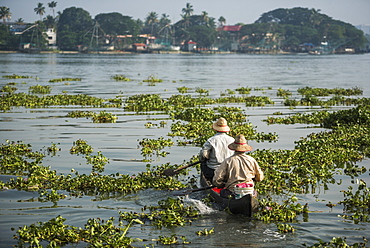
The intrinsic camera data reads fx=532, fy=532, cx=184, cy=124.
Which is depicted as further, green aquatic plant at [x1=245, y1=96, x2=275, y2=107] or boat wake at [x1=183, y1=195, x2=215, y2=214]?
green aquatic plant at [x1=245, y1=96, x2=275, y2=107]

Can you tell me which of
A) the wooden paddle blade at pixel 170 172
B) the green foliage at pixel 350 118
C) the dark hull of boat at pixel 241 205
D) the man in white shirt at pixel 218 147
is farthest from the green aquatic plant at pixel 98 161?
the green foliage at pixel 350 118

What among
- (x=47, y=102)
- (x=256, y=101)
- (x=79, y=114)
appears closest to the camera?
(x=79, y=114)

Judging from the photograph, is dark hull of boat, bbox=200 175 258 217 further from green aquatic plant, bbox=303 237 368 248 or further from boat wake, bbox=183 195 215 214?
green aquatic plant, bbox=303 237 368 248

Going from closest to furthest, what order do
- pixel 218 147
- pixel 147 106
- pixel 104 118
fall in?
pixel 218 147 < pixel 104 118 < pixel 147 106

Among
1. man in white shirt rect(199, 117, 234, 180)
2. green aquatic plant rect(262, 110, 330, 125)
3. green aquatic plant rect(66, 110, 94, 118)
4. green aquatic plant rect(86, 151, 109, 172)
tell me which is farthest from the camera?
green aquatic plant rect(66, 110, 94, 118)

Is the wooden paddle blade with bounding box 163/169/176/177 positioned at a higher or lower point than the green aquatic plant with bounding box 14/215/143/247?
higher

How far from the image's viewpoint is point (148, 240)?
1121cm

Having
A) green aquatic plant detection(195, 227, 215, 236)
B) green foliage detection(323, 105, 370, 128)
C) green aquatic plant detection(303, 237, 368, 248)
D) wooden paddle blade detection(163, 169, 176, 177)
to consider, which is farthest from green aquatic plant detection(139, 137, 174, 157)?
green aquatic plant detection(303, 237, 368, 248)

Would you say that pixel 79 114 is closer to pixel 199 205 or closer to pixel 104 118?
pixel 104 118

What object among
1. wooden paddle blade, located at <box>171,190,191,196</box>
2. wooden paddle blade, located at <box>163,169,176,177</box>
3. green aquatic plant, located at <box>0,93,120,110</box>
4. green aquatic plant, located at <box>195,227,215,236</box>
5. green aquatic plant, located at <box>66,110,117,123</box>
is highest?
green aquatic plant, located at <box>0,93,120,110</box>

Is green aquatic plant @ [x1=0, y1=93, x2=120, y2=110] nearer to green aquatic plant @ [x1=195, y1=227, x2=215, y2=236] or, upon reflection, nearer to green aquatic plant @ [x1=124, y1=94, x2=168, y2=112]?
green aquatic plant @ [x1=124, y1=94, x2=168, y2=112]

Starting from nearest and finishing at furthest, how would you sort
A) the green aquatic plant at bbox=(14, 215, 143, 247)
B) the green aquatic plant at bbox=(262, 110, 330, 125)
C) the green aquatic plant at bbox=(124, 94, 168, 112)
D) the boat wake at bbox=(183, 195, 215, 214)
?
the green aquatic plant at bbox=(14, 215, 143, 247) < the boat wake at bbox=(183, 195, 215, 214) < the green aquatic plant at bbox=(262, 110, 330, 125) < the green aquatic plant at bbox=(124, 94, 168, 112)

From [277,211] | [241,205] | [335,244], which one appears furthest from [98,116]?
[335,244]

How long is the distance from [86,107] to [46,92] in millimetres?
10830
